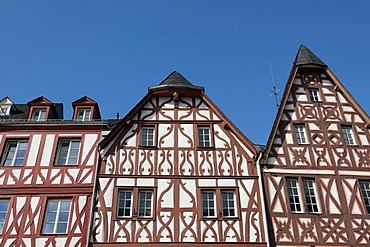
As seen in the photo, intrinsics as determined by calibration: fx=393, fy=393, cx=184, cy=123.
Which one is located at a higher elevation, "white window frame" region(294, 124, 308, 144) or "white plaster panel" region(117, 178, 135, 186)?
"white window frame" region(294, 124, 308, 144)

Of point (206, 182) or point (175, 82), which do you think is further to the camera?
point (175, 82)

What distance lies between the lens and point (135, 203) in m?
13.8

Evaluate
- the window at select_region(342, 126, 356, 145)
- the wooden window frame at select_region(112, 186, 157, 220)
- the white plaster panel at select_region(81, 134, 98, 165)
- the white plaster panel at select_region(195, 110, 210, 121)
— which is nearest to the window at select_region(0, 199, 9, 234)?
the white plaster panel at select_region(81, 134, 98, 165)

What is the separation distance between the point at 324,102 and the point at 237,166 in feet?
16.6

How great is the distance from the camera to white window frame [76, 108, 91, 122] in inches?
667

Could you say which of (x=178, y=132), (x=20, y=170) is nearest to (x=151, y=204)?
(x=178, y=132)

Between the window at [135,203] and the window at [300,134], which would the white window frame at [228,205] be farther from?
the window at [300,134]

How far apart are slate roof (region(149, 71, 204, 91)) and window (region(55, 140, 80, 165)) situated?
12.7 ft

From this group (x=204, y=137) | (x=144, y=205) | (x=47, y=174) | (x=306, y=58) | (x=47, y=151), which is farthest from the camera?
(x=306, y=58)

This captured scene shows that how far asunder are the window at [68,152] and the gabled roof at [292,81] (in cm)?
728

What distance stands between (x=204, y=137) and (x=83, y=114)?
5.45 meters

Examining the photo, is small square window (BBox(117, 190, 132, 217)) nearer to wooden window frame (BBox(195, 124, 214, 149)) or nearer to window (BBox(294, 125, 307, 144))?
wooden window frame (BBox(195, 124, 214, 149))

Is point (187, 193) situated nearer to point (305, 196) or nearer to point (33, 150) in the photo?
point (305, 196)

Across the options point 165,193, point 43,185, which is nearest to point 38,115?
point 43,185
